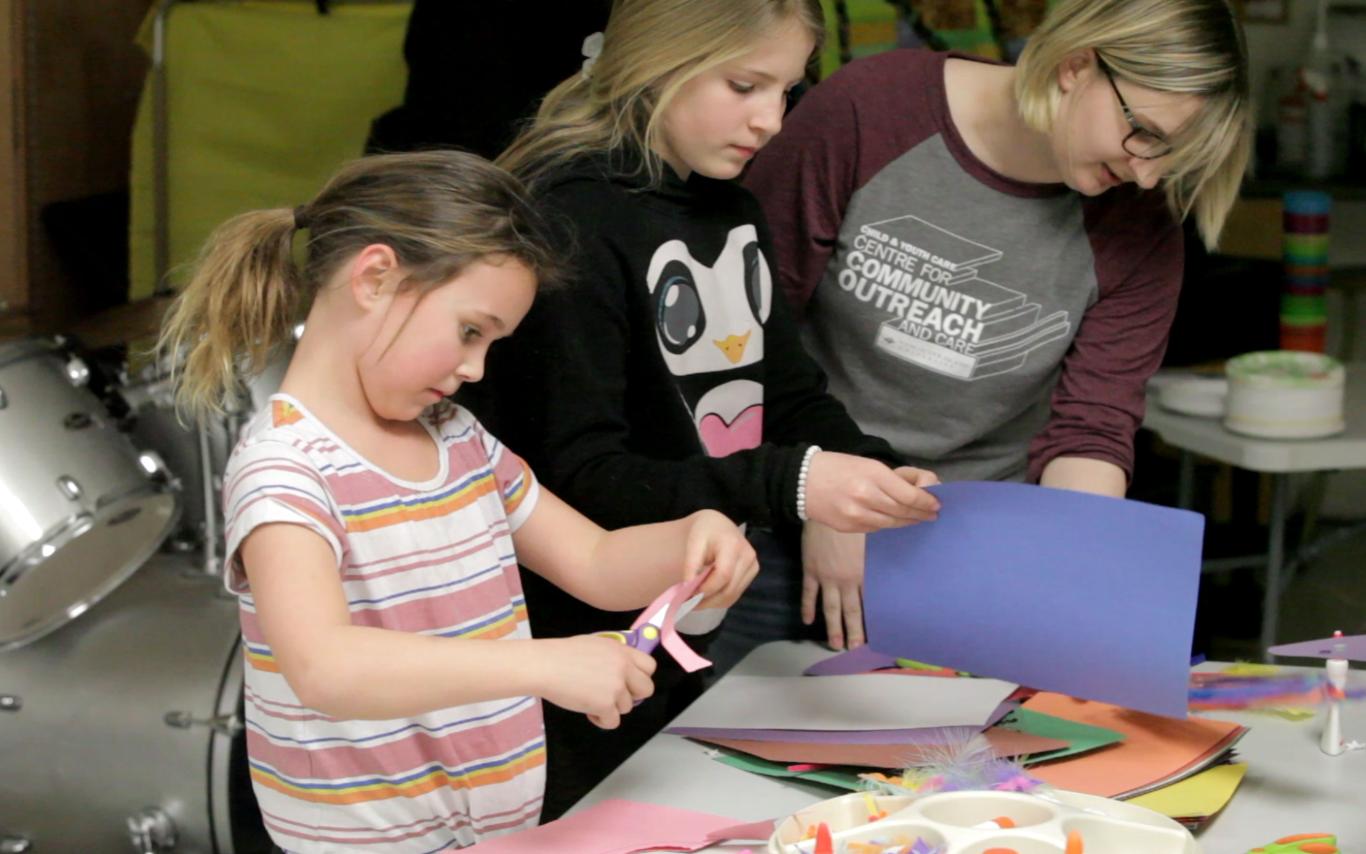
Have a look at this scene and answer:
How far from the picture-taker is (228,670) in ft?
6.97

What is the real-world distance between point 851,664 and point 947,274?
0.42 meters

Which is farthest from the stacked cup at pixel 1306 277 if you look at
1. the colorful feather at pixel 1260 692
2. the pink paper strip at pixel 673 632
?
the pink paper strip at pixel 673 632

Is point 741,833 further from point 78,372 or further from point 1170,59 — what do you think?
point 78,372

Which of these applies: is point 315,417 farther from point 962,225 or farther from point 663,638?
point 962,225

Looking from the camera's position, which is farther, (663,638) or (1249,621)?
(1249,621)

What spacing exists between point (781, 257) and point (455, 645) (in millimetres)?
738

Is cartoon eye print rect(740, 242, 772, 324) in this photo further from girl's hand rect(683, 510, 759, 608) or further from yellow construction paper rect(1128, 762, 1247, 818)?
yellow construction paper rect(1128, 762, 1247, 818)

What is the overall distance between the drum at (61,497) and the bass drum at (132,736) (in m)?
0.06

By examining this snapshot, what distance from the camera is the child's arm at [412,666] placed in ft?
3.22

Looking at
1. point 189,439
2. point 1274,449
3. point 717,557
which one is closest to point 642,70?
point 717,557

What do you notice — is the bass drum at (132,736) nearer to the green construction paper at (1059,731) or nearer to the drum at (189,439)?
the drum at (189,439)

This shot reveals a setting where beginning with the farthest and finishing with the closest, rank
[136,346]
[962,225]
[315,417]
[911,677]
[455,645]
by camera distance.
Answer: [136,346]
[962,225]
[911,677]
[315,417]
[455,645]

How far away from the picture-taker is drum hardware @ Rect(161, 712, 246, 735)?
208 cm

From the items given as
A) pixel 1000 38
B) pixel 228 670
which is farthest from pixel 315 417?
pixel 1000 38
